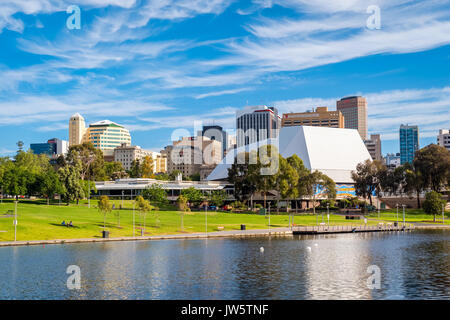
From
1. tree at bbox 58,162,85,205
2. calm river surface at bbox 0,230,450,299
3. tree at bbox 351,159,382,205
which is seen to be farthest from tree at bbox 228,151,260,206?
calm river surface at bbox 0,230,450,299

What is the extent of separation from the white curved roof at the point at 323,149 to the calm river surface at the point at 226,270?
100 metres

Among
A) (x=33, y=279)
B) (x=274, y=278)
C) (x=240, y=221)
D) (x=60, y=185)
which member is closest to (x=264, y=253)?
(x=274, y=278)

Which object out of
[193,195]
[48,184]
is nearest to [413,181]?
[193,195]

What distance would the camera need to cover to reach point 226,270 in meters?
50.2

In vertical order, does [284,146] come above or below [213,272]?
above

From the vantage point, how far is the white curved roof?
175125mm

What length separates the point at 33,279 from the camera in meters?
43.8

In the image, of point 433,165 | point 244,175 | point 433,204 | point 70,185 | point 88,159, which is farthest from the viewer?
point 88,159

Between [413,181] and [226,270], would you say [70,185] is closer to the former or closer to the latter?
[413,181]

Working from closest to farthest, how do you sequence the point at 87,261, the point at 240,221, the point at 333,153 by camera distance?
the point at 87,261 < the point at 240,221 < the point at 333,153

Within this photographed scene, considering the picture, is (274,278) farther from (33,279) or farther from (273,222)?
(273,222)

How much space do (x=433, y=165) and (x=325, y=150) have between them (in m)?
50.4
